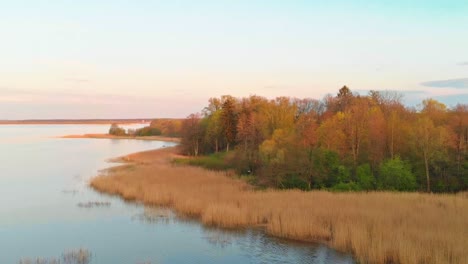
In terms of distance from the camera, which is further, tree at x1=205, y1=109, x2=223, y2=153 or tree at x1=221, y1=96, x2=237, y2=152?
tree at x1=205, y1=109, x2=223, y2=153

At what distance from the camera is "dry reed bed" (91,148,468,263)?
46.9 feet

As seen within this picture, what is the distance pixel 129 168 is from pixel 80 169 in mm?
4815

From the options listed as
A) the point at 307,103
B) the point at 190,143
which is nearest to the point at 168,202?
the point at 190,143

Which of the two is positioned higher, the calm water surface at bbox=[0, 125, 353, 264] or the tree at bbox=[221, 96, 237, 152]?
the tree at bbox=[221, 96, 237, 152]

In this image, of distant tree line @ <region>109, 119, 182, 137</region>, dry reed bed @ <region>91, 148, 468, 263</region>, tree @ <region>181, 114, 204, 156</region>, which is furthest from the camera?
distant tree line @ <region>109, 119, 182, 137</region>

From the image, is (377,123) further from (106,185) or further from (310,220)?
(106,185)

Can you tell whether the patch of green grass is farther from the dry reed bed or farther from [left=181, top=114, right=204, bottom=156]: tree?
the dry reed bed

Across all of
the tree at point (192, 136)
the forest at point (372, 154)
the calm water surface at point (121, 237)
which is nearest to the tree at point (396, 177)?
the forest at point (372, 154)

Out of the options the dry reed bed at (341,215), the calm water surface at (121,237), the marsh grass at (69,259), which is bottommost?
the calm water surface at (121,237)

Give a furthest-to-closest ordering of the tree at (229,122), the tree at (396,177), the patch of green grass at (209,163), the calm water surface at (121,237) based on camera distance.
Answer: the tree at (229,122)
the patch of green grass at (209,163)
the tree at (396,177)
the calm water surface at (121,237)

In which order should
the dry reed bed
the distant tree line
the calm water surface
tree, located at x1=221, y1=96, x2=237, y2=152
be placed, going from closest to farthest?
the dry reed bed, the calm water surface, tree, located at x1=221, y1=96, x2=237, y2=152, the distant tree line

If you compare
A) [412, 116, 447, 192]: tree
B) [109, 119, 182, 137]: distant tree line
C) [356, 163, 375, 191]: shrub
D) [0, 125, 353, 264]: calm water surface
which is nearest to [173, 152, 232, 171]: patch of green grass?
[356, 163, 375, 191]: shrub

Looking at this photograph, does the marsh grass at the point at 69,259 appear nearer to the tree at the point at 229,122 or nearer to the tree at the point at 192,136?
the tree at the point at 229,122

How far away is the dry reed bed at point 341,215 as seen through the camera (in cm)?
1430
